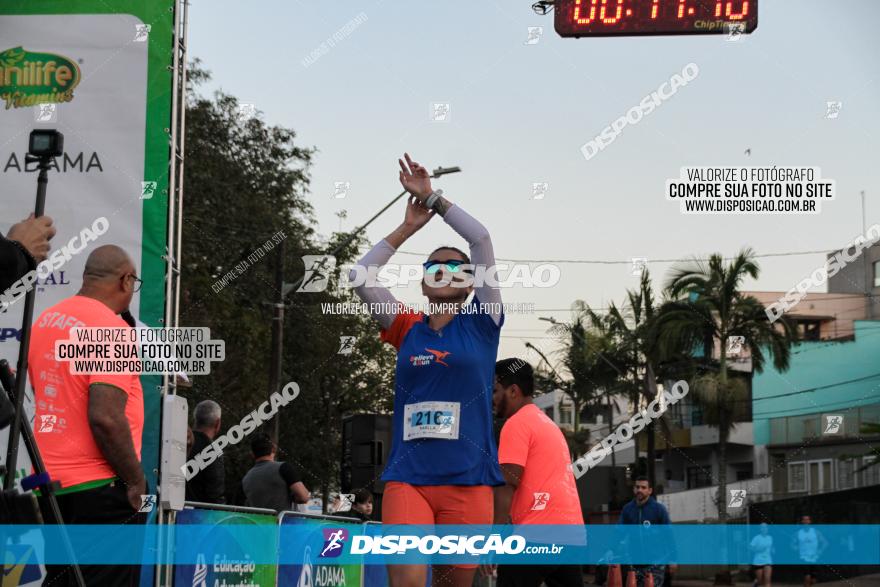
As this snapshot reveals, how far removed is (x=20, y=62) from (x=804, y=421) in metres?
49.2

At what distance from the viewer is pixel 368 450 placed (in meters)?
14.4

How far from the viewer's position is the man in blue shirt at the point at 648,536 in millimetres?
12422

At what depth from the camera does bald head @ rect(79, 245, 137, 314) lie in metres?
5.79

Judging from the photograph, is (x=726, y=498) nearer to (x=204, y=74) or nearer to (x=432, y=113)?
(x=204, y=74)

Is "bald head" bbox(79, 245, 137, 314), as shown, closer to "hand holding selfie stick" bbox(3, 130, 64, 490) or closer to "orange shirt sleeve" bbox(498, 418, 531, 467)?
"hand holding selfie stick" bbox(3, 130, 64, 490)

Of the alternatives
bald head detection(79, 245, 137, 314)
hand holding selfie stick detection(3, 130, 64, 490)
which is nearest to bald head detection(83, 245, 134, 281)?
bald head detection(79, 245, 137, 314)

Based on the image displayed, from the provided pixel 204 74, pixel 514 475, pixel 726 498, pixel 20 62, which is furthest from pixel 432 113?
pixel 726 498

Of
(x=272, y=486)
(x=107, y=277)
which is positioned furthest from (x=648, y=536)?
(x=107, y=277)

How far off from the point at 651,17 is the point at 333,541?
517 cm

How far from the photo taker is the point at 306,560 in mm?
9109

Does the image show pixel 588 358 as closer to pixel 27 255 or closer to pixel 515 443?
pixel 515 443

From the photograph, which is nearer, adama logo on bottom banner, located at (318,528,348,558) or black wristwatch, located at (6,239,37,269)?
black wristwatch, located at (6,239,37,269)

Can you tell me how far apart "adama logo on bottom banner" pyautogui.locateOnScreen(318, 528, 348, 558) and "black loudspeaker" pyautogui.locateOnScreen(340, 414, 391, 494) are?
12.7 ft

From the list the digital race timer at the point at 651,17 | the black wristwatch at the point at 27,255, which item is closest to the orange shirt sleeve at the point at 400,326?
the black wristwatch at the point at 27,255
